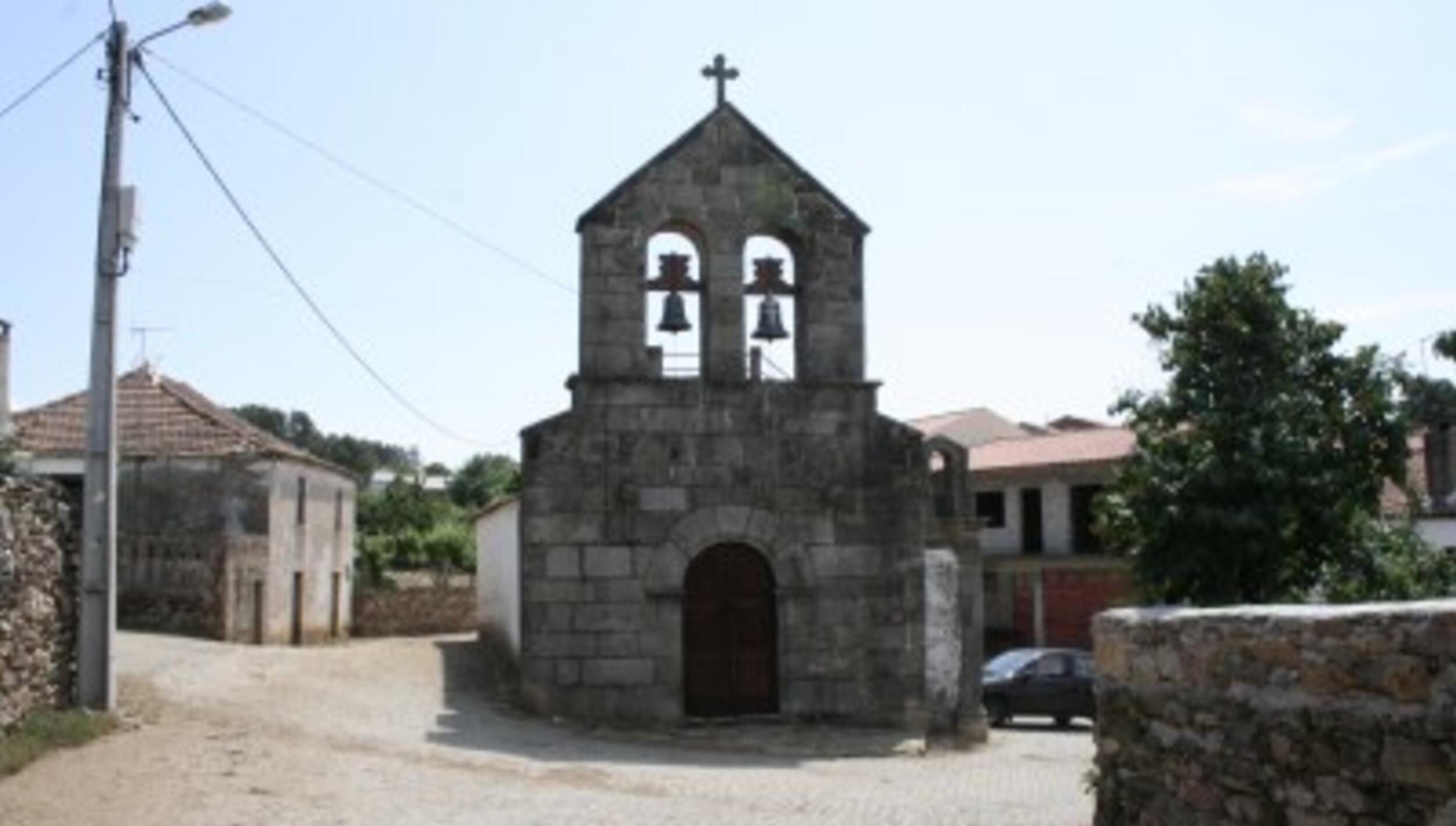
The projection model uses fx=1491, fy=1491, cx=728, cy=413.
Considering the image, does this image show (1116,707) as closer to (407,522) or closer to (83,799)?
(83,799)

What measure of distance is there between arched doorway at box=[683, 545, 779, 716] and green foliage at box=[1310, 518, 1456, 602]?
7.44 meters

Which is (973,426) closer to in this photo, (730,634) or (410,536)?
(410,536)

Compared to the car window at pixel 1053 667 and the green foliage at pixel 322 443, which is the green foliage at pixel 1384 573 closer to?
the car window at pixel 1053 667

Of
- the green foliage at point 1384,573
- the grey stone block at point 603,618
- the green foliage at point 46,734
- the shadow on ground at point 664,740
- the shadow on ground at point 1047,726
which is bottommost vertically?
the shadow on ground at point 1047,726

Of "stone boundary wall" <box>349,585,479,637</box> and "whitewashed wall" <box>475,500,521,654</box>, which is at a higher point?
"whitewashed wall" <box>475,500,521,654</box>

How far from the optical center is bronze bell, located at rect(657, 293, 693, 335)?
17000 mm

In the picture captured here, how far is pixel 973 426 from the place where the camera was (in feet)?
170

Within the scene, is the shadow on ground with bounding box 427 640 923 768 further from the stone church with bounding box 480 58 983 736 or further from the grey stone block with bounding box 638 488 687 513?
the grey stone block with bounding box 638 488 687 513

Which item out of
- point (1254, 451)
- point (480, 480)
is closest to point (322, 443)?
point (480, 480)

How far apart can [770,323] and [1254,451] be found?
749cm

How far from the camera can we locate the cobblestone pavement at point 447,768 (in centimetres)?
1083

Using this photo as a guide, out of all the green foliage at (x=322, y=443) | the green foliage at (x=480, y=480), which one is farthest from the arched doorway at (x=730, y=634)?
the green foliage at (x=322, y=443)

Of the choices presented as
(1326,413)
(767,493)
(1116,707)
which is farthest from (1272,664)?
(767,493)

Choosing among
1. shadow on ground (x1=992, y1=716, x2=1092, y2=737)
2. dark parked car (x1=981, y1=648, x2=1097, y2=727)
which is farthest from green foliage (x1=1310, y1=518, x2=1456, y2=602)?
dark parked car (x1=981, y1=648, x2=1097, y2=727)
